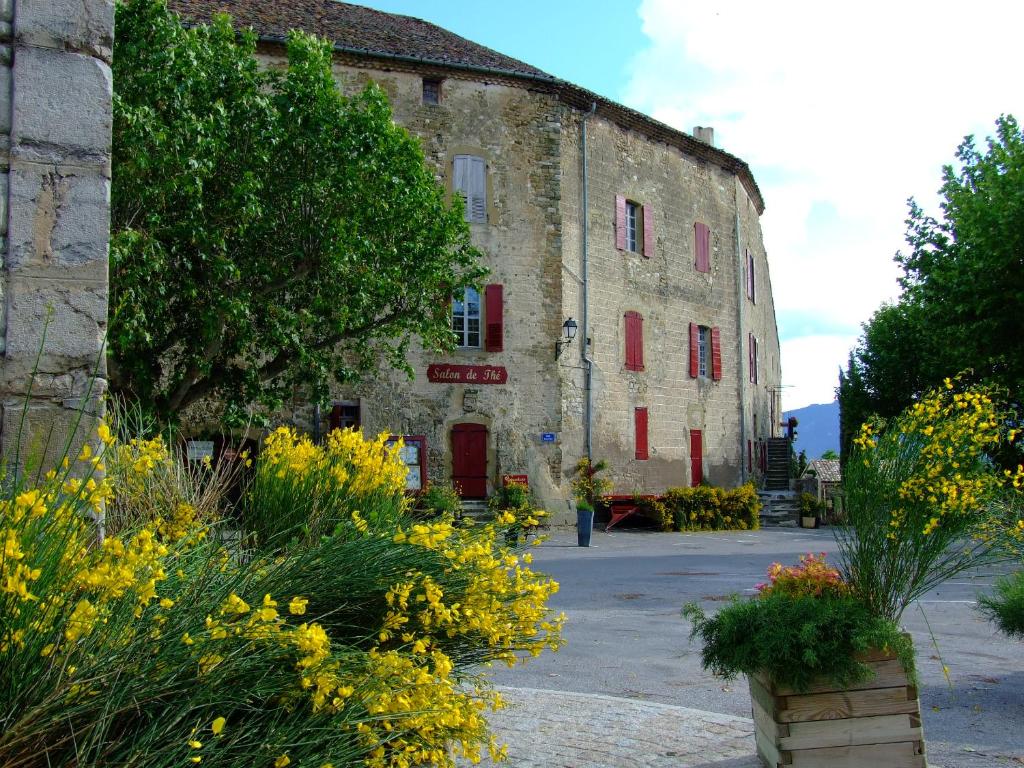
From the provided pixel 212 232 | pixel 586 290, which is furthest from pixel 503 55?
pixel 212 232

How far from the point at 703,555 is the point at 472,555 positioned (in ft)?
45.2

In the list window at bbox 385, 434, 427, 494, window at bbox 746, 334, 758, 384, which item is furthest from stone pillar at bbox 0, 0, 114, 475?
window at bbox 746, 334, 758, 384

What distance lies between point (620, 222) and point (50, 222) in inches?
833

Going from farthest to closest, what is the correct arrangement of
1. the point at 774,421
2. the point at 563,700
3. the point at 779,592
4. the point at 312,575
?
the point at 774,421 < the point at 563,700 < the point at 779,592 < the point at 312,575

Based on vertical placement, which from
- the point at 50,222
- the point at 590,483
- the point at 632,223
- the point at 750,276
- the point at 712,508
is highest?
the point at 632,223

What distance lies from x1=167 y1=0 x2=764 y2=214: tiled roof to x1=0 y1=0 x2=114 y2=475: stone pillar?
16660mm

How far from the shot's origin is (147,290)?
1359cm

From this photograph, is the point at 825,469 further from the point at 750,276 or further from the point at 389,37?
the point at 389,37

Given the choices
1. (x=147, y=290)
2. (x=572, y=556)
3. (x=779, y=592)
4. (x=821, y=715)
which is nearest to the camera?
(x=821, y=715)

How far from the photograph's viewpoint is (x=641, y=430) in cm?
2489

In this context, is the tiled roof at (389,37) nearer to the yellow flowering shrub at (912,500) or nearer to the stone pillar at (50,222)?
the stone pillar at (50,222)

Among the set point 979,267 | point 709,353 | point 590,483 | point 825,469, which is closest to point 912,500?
point 979,267

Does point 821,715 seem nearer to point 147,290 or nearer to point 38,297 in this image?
Answer: point 38,297

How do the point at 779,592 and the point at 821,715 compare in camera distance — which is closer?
the point at 821,715
